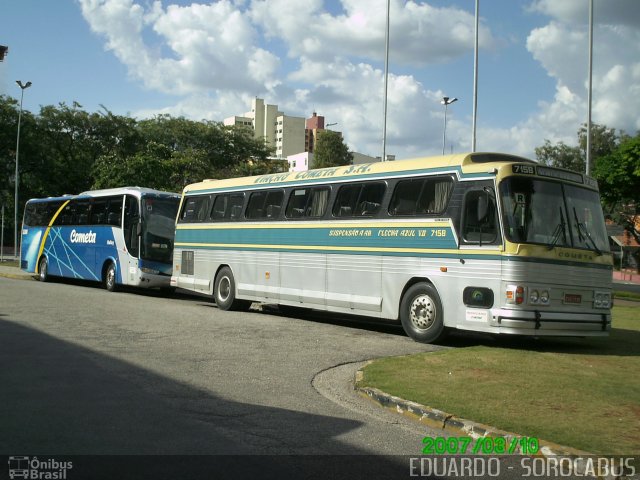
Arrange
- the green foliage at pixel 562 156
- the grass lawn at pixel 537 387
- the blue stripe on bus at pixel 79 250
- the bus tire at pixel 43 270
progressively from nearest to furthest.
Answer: the grass lawn at pixel 537 387 < the blue stripe on bus at pixel 79 250 < the bus tire at pixel 43 270 < the green foliage at pixel 562 156

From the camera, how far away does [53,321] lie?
13367 mm

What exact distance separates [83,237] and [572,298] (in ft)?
64.7

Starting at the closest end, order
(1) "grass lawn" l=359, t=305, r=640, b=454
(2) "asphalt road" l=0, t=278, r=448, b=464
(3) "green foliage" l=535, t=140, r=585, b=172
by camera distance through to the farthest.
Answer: (2) "asphalt road" l=0, t=278, r=448, b=464 < (1) "grass lawn" l=359, t=305, r=640, b=454 < (3) "green foliage" l=535, t=140, r=585, b=172

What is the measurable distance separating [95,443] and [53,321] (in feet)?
27.7

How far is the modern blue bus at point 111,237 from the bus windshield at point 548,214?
14.6 meters

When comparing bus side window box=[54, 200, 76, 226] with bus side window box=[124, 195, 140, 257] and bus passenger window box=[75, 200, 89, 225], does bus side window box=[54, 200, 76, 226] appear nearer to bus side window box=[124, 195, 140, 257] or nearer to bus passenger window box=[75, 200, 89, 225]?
bus passenger window box=[75, 200, 89, 225]

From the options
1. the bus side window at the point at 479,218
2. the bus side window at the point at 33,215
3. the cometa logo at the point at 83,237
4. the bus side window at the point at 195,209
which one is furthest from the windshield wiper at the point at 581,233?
the bus side window at the point at 33,215

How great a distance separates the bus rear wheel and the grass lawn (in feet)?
26.5

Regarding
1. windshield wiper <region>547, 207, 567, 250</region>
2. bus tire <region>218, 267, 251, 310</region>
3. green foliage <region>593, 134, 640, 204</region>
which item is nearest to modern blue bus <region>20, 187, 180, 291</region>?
bus tire <region>218, 267, 251, 310</region>

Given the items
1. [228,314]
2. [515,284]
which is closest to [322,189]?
[228,314]

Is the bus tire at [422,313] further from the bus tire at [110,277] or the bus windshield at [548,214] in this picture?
the bus tire at [110,277]

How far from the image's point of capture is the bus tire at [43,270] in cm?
2862

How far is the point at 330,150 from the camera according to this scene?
204ft

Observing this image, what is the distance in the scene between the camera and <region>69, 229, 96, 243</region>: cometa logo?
25.1 meters
